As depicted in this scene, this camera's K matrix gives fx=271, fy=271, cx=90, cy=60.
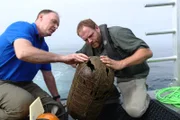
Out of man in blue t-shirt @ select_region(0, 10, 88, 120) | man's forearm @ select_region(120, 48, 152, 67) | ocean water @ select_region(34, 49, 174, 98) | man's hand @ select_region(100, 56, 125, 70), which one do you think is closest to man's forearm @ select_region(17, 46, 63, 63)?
man in blue t-shirt @ select_region(0, 10, 88, 120)

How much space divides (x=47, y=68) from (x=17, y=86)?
463 mm

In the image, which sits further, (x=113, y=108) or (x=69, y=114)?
(x=113, y=108)

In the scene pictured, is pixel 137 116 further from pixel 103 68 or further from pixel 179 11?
pixel 179 11

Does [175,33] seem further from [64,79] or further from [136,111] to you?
[64,79]

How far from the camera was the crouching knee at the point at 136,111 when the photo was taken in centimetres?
214

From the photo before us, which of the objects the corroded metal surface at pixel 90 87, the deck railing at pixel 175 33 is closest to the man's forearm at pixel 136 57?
the corroded metal surface at pixel 90 87

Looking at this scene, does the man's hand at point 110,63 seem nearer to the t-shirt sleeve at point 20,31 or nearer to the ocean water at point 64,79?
the t-shirt sleeve at point 20,31

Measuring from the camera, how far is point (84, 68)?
1.91m

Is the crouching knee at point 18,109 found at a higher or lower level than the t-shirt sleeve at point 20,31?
lower

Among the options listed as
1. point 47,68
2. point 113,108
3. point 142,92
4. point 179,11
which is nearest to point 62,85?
point 47,68

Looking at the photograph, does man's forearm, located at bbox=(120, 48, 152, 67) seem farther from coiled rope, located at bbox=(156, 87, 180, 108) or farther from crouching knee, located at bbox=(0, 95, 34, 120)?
crouching knee, located at bbox=(0, 95, 34, 120)

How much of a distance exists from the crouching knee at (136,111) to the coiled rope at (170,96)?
0.27 meters

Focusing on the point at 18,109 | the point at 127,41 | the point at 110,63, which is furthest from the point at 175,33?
the point at 18,109

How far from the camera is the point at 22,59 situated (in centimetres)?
186
